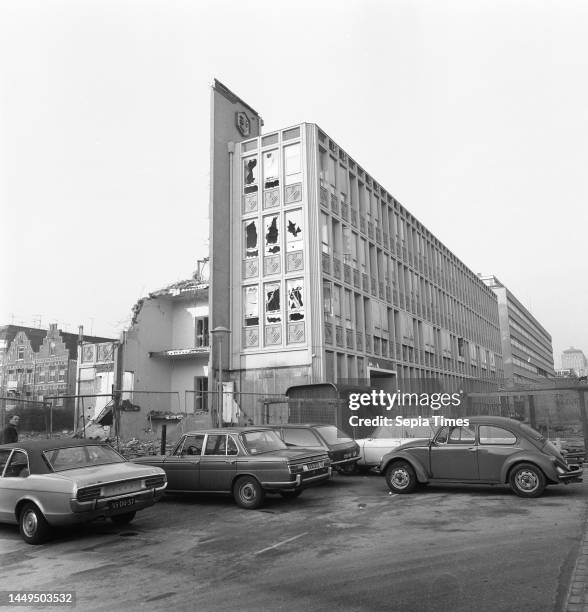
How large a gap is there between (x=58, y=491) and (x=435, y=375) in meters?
33.9

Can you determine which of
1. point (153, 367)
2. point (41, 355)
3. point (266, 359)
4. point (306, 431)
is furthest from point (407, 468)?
point (41, 355)

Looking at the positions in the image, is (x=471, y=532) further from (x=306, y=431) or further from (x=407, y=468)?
(x=306, y=431)

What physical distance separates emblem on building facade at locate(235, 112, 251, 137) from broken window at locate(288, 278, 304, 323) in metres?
9.06

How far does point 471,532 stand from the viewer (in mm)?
7914

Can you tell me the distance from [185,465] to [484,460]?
583 cm

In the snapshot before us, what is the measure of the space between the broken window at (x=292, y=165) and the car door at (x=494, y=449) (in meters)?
17.8

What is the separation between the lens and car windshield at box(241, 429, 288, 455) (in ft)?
36.7

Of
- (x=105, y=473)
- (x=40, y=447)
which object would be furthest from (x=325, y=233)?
(x=105, y=473)

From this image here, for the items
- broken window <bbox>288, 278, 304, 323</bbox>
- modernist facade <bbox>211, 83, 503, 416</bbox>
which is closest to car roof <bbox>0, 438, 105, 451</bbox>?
modernist facade <bbox>211, 83, 503, 416</bbox>

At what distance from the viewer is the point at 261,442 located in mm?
11430

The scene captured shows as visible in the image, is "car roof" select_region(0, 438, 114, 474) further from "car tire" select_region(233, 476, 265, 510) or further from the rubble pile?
the rubble pile

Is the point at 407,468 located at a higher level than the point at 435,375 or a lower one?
lower

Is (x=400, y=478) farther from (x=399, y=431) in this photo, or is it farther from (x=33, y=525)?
(x=33, y=525)

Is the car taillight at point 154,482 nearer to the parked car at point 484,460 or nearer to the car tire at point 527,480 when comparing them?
the parked car at point 484,460
